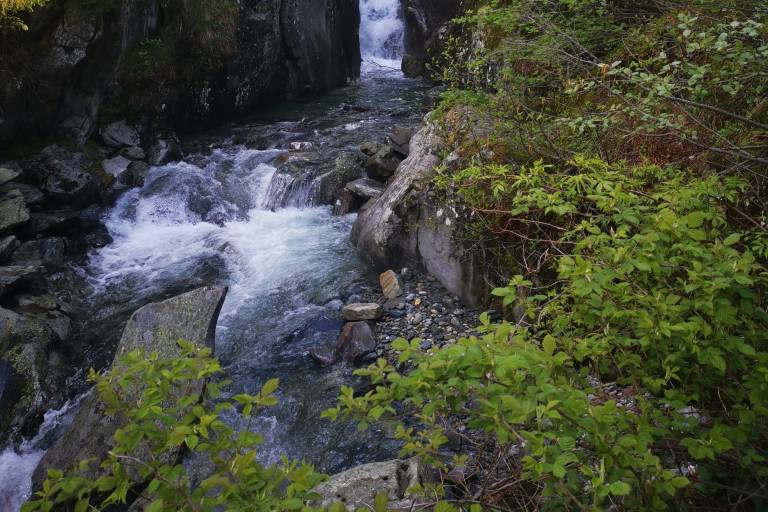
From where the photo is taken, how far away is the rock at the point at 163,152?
1084 cm

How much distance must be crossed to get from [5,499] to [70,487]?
3.76 m

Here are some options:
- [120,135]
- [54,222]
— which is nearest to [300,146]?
[120,135]

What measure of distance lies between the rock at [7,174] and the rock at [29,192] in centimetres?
11

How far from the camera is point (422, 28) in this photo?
71.2 ft

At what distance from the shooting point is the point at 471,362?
1.82m

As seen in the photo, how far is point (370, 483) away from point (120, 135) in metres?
10.00

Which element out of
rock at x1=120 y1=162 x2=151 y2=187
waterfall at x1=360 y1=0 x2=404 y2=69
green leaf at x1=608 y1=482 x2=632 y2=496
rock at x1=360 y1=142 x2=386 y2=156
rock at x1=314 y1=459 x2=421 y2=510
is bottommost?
rock at x1=314 y1=459 x2=421 y2=510

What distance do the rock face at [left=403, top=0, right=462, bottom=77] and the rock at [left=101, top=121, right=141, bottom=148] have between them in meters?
12.2

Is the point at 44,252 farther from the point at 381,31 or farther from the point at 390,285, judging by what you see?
the point at 381,31

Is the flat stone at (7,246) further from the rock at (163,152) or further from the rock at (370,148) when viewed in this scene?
the rock at (370,148)

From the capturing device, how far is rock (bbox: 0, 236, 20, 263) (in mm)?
6852

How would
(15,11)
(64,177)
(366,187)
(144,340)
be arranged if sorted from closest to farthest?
(144,340)
(15,11)
(64,177)
(366,187)

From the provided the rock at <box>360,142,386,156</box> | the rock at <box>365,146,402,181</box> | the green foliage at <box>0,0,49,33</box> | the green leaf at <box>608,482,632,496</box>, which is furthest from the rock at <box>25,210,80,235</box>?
the green leaf at <box>608,482,632,496</box>

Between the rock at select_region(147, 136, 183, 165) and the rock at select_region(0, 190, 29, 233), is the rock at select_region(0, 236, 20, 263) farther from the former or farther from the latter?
the rock at select_region(147, 136, 183, 165)
